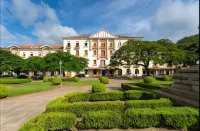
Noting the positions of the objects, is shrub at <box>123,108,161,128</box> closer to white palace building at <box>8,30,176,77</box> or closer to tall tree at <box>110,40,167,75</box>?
tall tree at <box>110,40,167,75</box>

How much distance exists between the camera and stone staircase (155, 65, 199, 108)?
6448 millimetres

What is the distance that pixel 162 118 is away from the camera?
524 cm

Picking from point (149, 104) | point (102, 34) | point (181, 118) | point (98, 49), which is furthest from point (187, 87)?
point (102, 34)

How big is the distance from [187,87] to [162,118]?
3.39 metres

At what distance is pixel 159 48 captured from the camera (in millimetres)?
32438

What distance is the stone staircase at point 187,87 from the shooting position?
21.2 ft

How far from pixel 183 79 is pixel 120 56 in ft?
97.6

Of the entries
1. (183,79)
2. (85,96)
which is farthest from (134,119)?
(85,96)

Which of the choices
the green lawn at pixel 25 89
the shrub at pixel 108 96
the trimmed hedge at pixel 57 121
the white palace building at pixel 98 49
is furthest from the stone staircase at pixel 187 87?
the white palace building at pixel 98 49

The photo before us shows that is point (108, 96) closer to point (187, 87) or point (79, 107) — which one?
point (79, 107)

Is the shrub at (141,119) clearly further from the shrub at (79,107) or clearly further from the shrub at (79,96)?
the shrub at (79,96)

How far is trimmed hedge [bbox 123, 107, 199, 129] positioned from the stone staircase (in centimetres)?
117

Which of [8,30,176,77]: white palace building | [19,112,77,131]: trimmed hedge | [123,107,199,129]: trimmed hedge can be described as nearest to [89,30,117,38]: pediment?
[8,30,176,77]: white palace building

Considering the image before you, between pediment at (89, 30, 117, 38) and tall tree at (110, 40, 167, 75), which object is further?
pediment at (89, 30, 117, 38)
